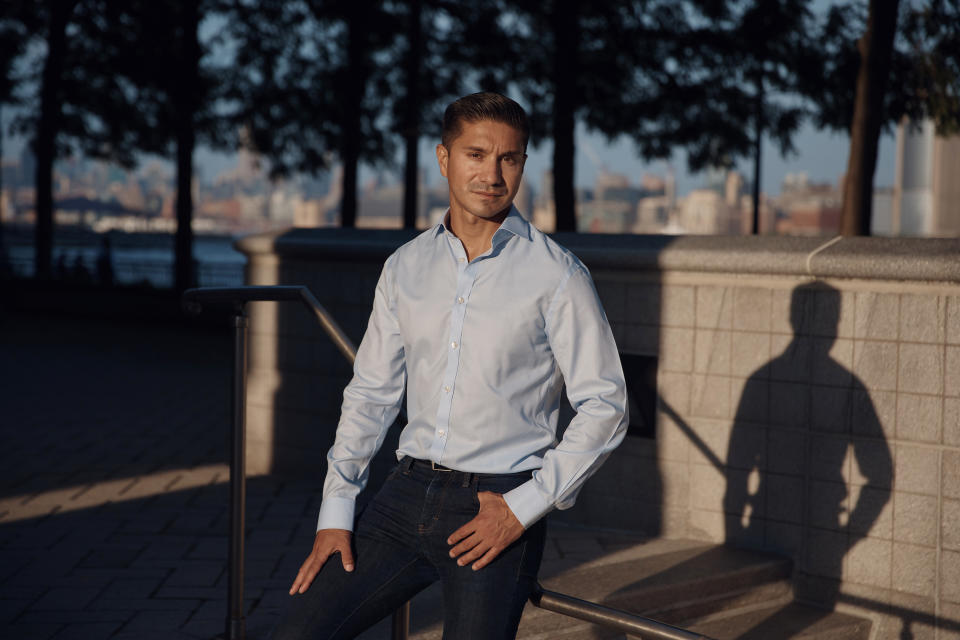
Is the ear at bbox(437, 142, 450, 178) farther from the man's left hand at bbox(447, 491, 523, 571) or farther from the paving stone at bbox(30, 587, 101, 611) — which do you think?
the paving stone at bbox(30, 587, 101, 611)

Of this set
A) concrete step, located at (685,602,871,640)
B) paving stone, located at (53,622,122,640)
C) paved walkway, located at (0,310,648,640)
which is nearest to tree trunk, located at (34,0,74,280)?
paved walkway, located at (0,310,648,640)

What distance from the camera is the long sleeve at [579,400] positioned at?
223 centimetres

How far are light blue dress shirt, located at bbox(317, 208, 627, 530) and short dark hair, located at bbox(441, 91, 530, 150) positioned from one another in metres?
0.23

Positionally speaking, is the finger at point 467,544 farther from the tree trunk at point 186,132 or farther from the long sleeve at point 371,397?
the tree trunk at point 186,132

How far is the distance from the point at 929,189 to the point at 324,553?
19422 centimetres

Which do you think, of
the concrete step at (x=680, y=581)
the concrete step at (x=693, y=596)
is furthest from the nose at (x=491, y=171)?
the concrete step at (x=680, y=581)

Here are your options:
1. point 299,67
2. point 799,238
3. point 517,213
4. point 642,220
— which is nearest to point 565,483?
point 517,213

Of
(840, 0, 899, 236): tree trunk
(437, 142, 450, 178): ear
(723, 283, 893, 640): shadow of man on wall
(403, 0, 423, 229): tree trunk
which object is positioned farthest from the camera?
(403, 0, 423, 229): tree trunk

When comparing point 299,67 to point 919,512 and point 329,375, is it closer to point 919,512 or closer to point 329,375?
point 329,375

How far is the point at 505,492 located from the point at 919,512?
2.72 meters

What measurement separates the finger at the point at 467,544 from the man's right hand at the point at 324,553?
31 centimetres

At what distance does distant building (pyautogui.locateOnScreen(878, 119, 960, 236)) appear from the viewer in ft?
565

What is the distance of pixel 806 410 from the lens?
4.63 m

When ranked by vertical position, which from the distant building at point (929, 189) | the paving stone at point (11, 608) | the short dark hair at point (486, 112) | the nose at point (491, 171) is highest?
the distant building at point (929, 189)
